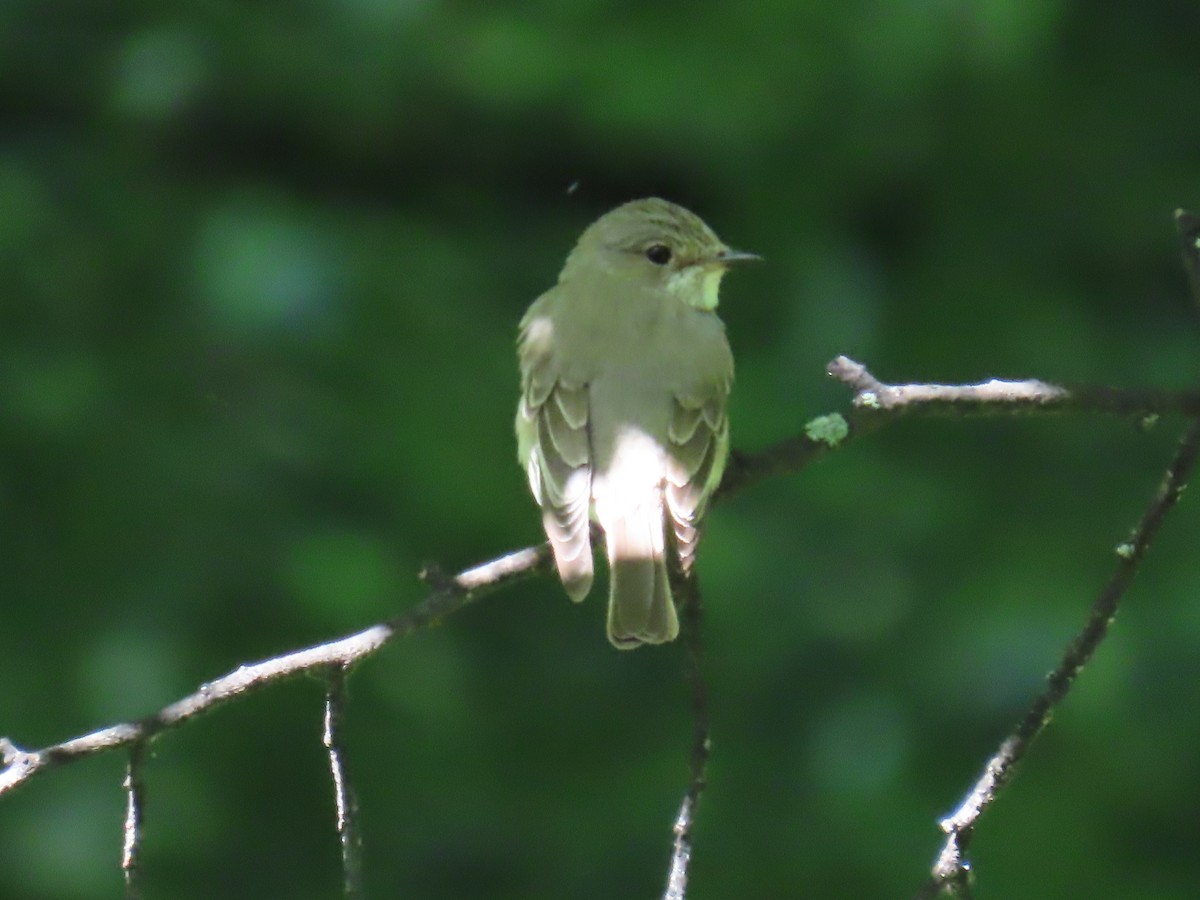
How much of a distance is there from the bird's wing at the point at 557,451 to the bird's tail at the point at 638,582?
0.31 feet

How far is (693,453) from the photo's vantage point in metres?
4.41

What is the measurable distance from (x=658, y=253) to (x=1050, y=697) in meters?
2.73

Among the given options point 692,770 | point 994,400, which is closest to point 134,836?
point 692,770

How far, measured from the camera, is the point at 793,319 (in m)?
6.70

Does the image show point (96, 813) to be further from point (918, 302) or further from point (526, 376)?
point (918, 302)

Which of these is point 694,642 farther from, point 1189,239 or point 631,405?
point 631,405

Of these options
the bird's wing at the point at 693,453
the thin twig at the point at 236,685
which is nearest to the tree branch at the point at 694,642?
the thin twig at the point at 236,685

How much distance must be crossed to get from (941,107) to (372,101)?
2.00 metres

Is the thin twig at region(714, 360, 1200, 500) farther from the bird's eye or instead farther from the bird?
the bird's eye

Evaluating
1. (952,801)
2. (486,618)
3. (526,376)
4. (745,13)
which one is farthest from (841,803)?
(745,13)

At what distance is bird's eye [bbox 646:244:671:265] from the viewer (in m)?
5.38

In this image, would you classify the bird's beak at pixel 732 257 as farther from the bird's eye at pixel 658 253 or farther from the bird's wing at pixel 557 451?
the bird's wing at pixel 557 451

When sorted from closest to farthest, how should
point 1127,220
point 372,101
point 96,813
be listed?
point 96,813 < point 372,101 < point 1127,220

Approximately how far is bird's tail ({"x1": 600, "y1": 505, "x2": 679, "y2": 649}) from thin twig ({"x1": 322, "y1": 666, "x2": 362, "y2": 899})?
50.9 inches
